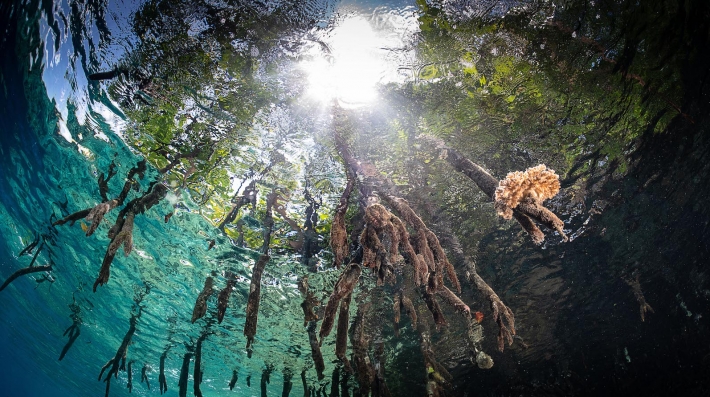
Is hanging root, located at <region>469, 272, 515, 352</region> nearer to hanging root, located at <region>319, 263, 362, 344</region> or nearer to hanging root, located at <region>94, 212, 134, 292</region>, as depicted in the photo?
hanging root, located at <region>319, 263, 362, 344</region>

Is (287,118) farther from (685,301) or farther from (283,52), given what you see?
(685,301)

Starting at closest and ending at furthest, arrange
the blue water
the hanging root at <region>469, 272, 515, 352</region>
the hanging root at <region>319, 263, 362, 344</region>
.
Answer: the hanging root at <region>319, 263, 362, 344</region>, the hanging root at <region>469, 272, 515, 352</region>, the blue water

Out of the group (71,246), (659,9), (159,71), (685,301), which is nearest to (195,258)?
(159,71)

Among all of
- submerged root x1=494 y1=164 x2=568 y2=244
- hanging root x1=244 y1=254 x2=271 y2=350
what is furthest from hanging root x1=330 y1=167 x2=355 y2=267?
submerged root x1=494 y1=164 x2=568 y2=244

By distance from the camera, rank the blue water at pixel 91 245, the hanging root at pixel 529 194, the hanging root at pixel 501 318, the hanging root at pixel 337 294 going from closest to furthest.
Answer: the hanging root at pixel 529 194 < the hanging root at pixel 337 294 < the hanging root at pixel 501 318 < the blue water at pixel 91 245

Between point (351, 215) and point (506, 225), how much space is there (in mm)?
4803

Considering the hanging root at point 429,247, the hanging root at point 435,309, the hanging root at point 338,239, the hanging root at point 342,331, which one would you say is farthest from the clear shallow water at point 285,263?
the hanging root at point 342,331

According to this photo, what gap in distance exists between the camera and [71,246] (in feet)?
45.3

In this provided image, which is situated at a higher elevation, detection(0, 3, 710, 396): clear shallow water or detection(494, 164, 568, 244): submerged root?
detection(0, 3, 710, 396): clear shallow water

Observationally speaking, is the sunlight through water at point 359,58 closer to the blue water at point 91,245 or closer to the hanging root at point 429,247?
the hanging root at point 429,247

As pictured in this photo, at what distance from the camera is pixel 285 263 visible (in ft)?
30.8

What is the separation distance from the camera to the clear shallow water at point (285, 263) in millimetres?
6898

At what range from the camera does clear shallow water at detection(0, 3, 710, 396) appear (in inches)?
272

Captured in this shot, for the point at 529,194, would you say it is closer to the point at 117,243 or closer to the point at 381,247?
the point at 381,247
